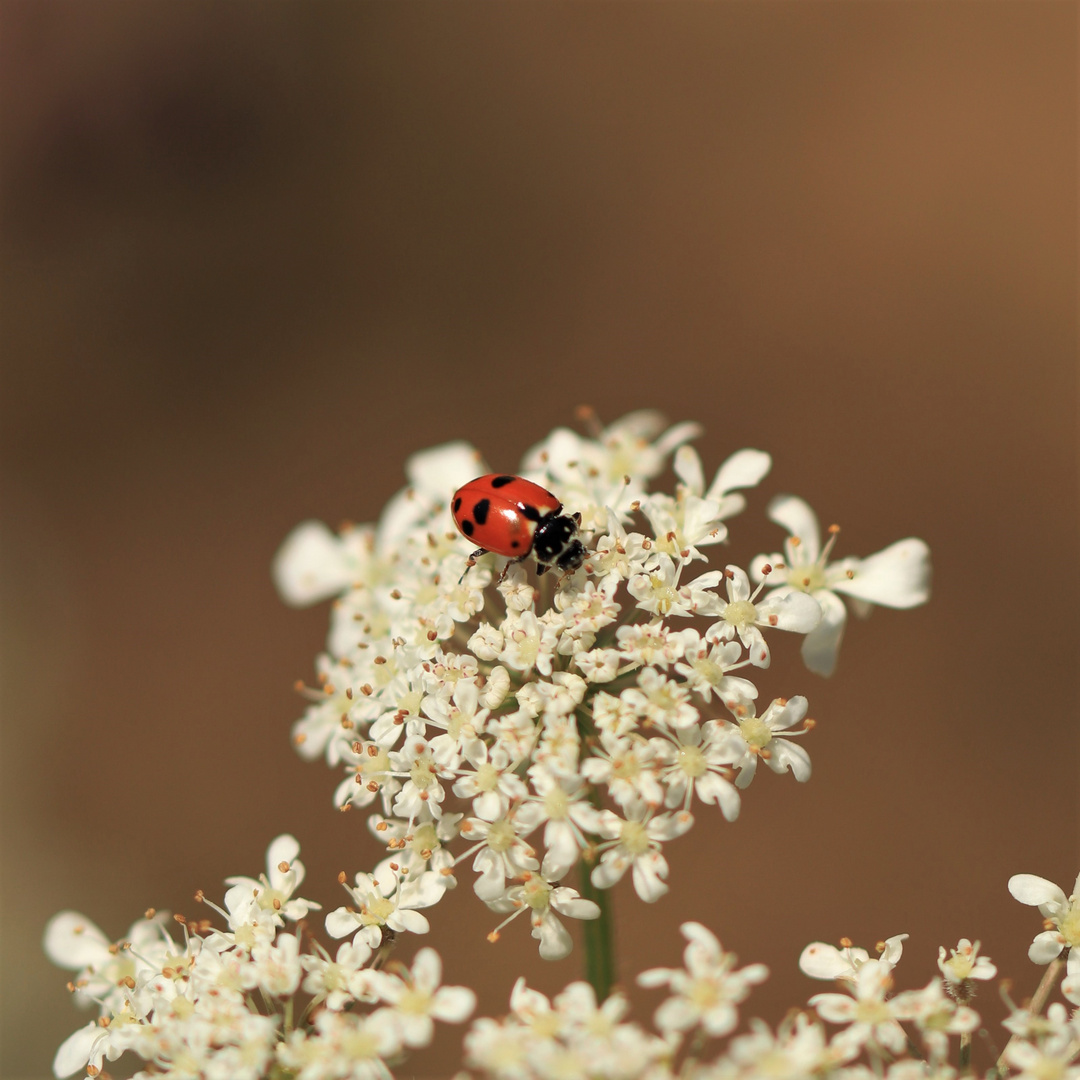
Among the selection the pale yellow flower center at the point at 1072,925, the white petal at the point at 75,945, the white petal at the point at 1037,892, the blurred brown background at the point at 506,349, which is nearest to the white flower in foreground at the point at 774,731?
the white petal at the point at 1037,892

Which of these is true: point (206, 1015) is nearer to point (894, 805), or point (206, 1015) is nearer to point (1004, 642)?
point (894, 805)

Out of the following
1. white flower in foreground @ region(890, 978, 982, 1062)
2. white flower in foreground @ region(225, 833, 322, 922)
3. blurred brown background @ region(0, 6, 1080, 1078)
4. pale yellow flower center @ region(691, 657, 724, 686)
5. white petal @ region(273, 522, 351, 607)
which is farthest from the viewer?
blurred brown background @ region(0, 6, 1080, 1078)

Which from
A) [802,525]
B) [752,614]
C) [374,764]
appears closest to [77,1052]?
[374,764]

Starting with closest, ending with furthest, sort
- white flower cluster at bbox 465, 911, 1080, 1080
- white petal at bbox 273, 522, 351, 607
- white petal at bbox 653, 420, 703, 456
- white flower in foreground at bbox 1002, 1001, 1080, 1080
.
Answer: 1. white flower cluster at bbox 465, 911, 1080, 1080
2. white flower in foreground at bbox 1002, 1001, 1080, 1080
3. white petal at bbox 653, 420, 703, 456
4. white petal at bbox 273, 522, 351, 607

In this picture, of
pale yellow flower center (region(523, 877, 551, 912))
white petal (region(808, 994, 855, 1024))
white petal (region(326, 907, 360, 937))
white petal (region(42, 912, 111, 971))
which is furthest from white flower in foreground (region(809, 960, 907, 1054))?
white petal (region(42, 912, 111, 971))

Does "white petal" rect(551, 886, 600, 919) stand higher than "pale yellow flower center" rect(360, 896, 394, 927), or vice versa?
"pale yellow flower center" rect(360, 896, 394, 927)

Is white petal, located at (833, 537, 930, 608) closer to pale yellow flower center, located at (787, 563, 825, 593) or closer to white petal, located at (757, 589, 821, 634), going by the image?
pale yellow flower center, located at (787, 563, 825, 593)

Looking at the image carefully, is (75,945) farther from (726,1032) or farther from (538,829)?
(726,1032)
